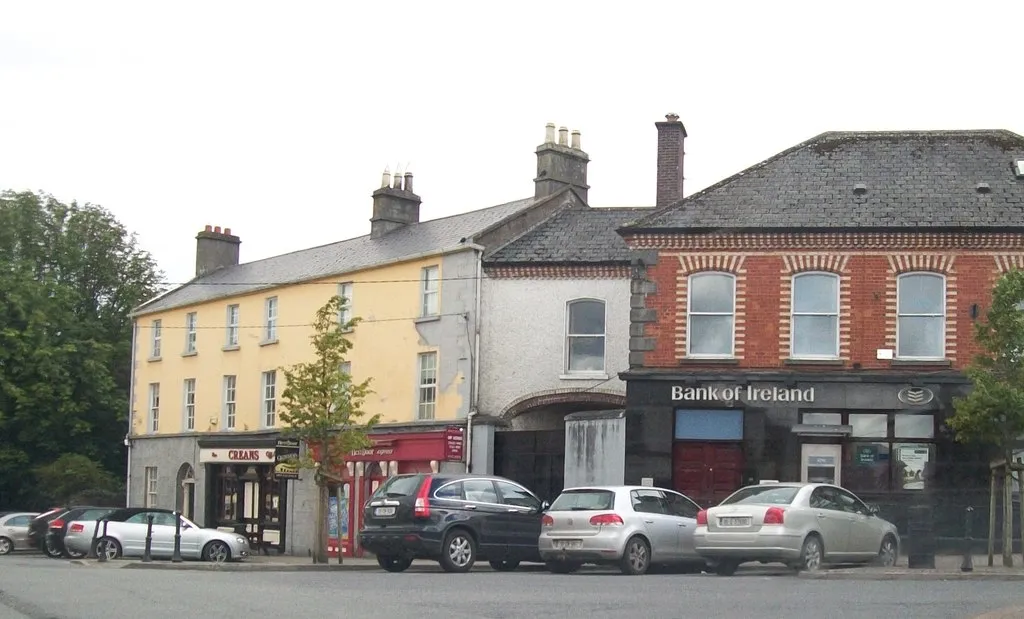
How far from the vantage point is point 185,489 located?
47594mm

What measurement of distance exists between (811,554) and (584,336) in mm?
14226

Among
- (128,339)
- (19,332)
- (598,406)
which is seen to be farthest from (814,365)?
(128,339)

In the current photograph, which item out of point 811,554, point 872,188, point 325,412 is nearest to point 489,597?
point 811,554

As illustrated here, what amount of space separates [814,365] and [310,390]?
1065cm

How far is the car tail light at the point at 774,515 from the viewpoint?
21531 millimetres

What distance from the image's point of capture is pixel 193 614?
1461 cm

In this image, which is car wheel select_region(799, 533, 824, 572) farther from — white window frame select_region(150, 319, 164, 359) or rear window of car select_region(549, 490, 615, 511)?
white window frame select_region(150, 319, 164, 359)

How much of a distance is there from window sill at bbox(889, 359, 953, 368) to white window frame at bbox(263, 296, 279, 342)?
65.8ft

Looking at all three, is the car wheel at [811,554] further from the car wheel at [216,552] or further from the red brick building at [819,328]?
the car wheel at [216,552]

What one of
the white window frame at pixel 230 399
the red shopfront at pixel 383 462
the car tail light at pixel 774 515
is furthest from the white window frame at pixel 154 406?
the car tail light at pixel 774 515

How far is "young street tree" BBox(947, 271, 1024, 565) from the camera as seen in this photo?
24.3m

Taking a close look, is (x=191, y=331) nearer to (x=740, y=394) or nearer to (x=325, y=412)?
(x=325, y=412)

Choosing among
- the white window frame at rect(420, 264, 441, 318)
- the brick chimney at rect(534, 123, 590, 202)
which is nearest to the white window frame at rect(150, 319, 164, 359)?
the white window frame at rect(420, 264, 441, 318)

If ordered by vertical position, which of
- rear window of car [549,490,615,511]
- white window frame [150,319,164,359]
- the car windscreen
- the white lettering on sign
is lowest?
rear window of car [549,490,615,511]
